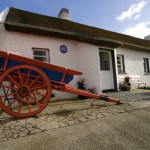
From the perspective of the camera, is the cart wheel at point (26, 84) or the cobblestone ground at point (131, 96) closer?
the cart wheel at point (26, 84)

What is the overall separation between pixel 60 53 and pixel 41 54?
89cm

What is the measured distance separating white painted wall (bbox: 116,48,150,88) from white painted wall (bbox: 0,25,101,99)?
3414mm

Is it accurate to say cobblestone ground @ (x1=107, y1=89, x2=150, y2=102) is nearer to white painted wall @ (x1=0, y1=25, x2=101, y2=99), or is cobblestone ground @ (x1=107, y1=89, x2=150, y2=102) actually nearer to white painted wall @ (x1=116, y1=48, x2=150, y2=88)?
white painted wall @ (x1=0, y1=25, x2=101, y2=99)

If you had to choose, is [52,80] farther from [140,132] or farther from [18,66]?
[140,132]

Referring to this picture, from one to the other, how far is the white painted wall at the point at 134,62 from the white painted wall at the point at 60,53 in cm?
341

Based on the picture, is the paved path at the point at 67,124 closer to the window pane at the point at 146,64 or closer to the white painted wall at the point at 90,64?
the white painted wall at the point at 90,64

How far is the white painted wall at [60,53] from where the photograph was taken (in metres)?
6.64

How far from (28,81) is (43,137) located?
6.04 feet

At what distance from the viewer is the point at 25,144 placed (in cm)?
296

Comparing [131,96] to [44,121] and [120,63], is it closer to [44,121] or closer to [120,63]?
[120,63]

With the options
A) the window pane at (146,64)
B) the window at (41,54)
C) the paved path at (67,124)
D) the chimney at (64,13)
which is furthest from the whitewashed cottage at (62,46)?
the chimney at (64,13)

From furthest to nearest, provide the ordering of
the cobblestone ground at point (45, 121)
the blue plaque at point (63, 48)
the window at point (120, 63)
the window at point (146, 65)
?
the window at point (146, 65) → the window at point (120, 63) → the blue plaque at point (63, 48) → the cobblestone ground at point (45, 121)

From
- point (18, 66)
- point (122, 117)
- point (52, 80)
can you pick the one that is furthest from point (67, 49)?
point (122, 117)

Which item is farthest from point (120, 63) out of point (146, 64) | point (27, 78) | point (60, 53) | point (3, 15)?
point (27, 78)
